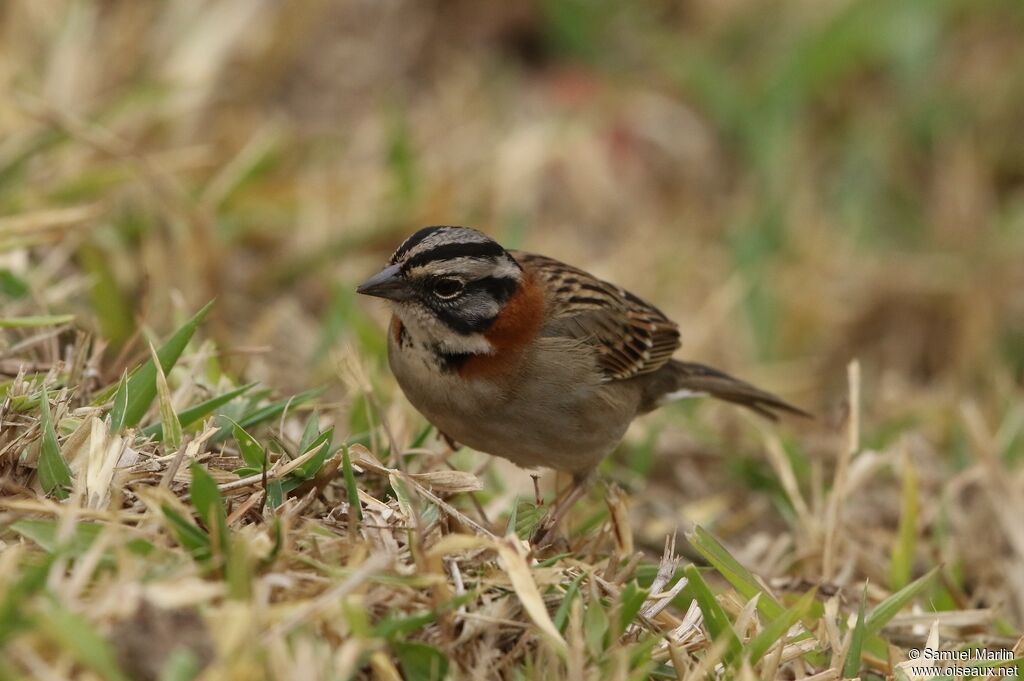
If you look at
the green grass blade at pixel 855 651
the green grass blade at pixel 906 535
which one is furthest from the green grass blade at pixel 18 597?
the green grass blade at pixel 906 535

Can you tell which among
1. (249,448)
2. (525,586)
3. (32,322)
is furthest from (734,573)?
(32,322)

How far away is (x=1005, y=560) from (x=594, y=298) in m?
1.66

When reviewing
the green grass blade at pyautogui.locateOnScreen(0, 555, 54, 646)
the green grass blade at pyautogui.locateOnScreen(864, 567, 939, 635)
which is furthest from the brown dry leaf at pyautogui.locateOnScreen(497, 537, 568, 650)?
the green grass blade at pyautogui.locateOnScreen(864, 567, 939, 635)

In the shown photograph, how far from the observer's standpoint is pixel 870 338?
6949mm

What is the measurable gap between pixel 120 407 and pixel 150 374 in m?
0.17

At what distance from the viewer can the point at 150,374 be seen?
3.50m

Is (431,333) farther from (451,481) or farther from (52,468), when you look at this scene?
(52,468)

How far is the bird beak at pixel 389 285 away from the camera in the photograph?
3.78 meters

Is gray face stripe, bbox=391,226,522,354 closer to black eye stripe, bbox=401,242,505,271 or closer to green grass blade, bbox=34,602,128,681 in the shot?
black eye stripe, bbox=401,242,505,271

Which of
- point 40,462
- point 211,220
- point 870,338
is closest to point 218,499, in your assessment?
point 40,462

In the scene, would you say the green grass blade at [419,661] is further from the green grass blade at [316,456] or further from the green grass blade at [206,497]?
the green grass blade at [316,456]

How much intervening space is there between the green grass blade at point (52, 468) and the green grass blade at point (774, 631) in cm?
159

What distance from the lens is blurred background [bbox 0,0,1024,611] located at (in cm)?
523

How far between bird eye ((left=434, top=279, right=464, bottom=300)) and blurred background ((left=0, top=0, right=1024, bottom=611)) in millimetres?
798
